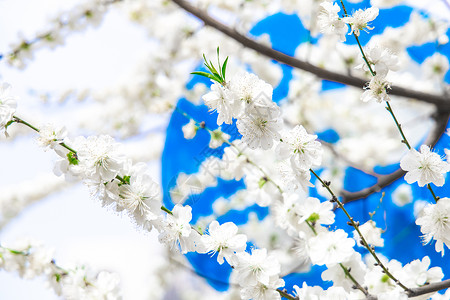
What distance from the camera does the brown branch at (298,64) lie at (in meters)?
0.72

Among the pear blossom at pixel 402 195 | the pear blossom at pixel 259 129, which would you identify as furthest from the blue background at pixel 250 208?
the pear blossom at pixel 259 129

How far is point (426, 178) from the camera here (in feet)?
1.47

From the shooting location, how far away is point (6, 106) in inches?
18.6

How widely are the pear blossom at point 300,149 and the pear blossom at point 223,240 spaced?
0.11 metres

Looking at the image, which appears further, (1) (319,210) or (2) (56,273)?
(2) (56,273)

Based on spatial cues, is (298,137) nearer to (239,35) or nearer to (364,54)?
(364,54)

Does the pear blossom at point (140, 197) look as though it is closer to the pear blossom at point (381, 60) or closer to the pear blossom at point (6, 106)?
the pear blossom at point (6, 106)

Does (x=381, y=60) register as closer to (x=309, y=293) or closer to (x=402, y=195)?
(x=309, y=293)

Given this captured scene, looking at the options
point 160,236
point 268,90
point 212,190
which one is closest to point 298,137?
point 268,90

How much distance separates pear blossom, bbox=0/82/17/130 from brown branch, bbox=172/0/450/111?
43 cm

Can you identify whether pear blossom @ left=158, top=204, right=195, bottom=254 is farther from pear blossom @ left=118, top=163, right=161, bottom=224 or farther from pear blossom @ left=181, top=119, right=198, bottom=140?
pear blossom @ left=181, top=119, right=198, bottom=140

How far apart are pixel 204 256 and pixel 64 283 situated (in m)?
0.26

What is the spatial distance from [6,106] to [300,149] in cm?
35

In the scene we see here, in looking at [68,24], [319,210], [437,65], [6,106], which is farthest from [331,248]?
[68,24]
